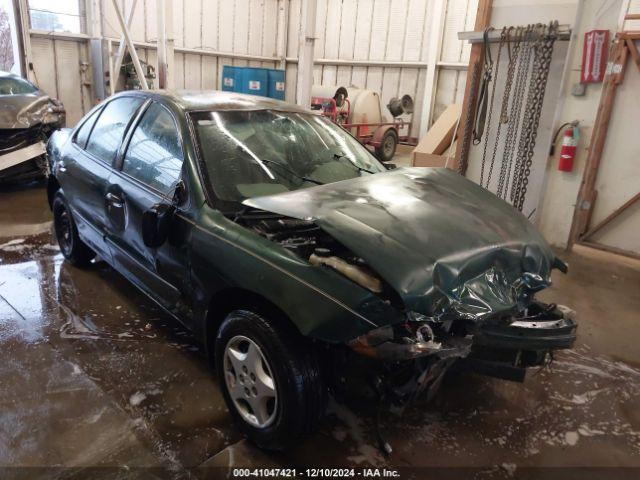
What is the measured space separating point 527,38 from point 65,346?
16.9ft

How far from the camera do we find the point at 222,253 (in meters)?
2.09

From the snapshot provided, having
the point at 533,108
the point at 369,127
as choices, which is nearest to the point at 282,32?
the point at 369,127

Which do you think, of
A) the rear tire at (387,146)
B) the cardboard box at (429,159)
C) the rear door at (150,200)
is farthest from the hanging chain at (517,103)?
the rear tire at (387,146)

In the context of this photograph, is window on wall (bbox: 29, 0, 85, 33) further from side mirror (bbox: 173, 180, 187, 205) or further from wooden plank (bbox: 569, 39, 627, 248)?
wooden plank (bbox: 569, 39, 627, 248)

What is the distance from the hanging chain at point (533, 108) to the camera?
16.2ft

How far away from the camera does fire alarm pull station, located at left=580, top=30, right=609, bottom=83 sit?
4602 mm

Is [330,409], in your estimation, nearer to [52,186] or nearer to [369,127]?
[52,186]

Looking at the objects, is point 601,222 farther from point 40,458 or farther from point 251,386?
point 40,458

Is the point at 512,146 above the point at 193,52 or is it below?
below

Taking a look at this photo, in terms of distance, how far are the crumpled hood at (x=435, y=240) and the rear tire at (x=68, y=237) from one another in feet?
7.66

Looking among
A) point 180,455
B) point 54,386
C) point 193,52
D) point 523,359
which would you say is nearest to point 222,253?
point 180,455

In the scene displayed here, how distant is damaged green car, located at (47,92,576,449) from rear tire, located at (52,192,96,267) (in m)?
1.13

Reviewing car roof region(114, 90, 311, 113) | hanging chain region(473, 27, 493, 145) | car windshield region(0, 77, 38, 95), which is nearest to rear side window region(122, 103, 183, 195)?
car roof region(114, 90, 311, 113)

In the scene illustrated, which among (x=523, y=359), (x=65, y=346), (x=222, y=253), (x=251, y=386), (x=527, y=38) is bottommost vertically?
(x=65, y=346)
